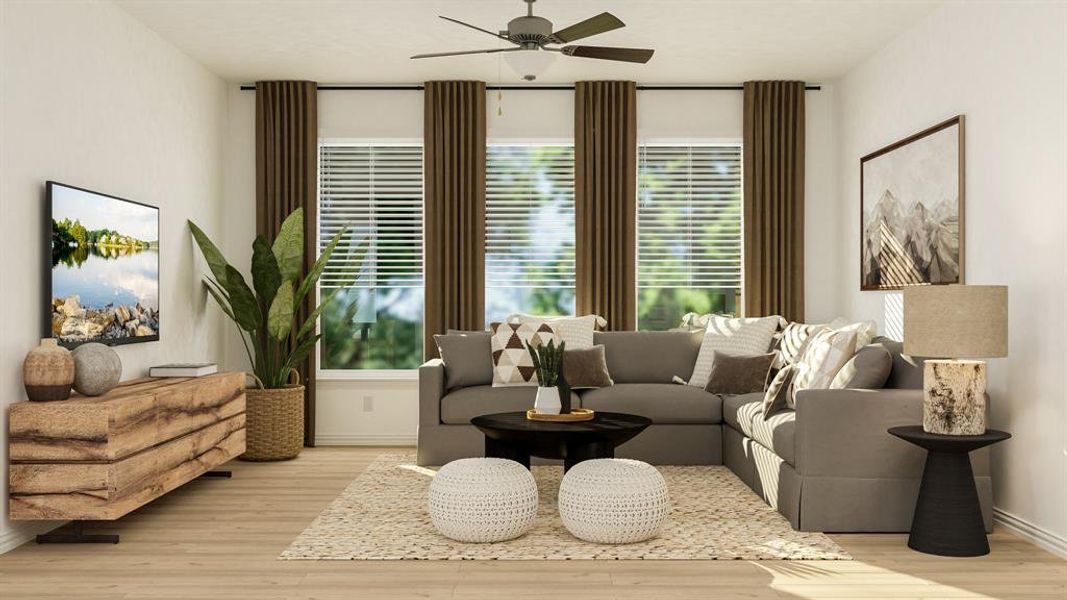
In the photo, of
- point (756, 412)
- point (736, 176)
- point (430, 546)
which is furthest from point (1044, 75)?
point (430, 546)

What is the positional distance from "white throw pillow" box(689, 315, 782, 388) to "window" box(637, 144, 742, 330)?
747mm

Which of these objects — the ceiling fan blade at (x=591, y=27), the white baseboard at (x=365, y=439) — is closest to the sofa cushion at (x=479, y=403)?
the white baseboard at (x=365, y=439)

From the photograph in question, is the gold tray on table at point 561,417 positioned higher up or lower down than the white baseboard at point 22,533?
higher up

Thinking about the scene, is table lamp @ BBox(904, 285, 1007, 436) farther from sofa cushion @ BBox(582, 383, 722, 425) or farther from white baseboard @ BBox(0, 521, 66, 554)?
white baseboard @ BBox(0, 521, 66, 554)

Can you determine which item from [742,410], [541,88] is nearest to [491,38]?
[541,88]

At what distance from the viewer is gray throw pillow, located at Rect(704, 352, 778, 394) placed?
5742mm

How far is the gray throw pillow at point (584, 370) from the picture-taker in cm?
591

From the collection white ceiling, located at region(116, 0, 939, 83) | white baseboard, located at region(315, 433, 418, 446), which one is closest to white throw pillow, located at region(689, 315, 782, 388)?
white ceiling, located at region(116, 0, 939, 83)

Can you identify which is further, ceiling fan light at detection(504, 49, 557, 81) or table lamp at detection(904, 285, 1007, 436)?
ceiling fan light at detection(504, 49, 557, 81)

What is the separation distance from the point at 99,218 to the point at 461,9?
2.33 meters

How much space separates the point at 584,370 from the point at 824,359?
1.76 metres

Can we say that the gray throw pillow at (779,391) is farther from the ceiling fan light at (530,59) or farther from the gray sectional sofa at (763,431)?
the ceiling fan light at (530,59)

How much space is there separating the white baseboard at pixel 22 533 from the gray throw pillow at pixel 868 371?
3893mm

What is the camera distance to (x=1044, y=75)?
3.99 m
